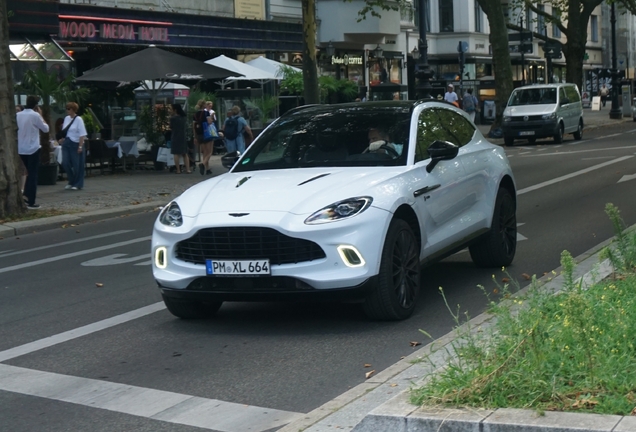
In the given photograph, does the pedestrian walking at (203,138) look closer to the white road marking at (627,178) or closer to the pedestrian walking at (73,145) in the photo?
the pedestrian walking at (73,145)

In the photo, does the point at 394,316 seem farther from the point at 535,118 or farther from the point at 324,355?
the point at 535,118

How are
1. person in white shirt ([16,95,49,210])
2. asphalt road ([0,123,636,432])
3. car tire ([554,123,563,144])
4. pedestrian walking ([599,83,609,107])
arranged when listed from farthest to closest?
1. pedestrian walking ([599,83,609,107])
2. car tire ([554,123,563,144])
3. person in white shirt ([16,95,49,210])
4. asphalt road ([0,123,636,432])

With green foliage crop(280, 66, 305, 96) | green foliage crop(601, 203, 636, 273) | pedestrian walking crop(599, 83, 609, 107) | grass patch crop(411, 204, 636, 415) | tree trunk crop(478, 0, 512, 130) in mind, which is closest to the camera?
grass patch crop(411, 204, 636, 415)

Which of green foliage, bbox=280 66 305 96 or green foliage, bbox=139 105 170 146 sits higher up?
green foliage, bbox=280 66 305 96

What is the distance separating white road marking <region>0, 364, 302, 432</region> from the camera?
5.77 m

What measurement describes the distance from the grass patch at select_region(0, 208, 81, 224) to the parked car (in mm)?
8242

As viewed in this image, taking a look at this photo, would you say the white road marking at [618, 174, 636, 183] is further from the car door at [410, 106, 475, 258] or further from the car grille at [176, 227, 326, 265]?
the car grille at [176, 227, 326, 265]

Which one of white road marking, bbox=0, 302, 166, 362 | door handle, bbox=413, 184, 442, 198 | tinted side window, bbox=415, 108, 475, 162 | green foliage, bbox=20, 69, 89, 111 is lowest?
white road marking, bbox=0, 302, 166, 362

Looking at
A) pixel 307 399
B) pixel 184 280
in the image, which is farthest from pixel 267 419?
pixel 184 280

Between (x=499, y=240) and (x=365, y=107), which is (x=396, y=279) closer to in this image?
(x=365, y=107)

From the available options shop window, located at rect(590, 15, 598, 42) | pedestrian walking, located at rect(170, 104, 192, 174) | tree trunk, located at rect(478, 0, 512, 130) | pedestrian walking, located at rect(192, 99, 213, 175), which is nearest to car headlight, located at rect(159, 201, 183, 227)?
pedestrian walking, located at rect(170, 104, 192, 174)

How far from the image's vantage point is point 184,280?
7926 mm

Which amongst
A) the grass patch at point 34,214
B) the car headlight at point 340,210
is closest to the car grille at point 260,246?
the car headlight at point 340,210

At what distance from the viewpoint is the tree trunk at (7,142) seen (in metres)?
17.2
